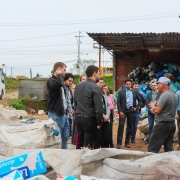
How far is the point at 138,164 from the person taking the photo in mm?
2746

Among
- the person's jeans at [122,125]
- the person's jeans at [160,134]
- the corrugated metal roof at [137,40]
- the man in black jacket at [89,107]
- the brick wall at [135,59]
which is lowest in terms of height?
the person's jeans at [122,125]

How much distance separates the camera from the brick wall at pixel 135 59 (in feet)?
61.3

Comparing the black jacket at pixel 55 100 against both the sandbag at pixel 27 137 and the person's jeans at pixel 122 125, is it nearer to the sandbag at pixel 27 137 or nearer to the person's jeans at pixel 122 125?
the sandbag at pixel 27 137

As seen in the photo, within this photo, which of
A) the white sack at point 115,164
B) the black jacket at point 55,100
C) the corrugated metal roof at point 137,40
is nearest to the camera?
the white sack at point 115,164

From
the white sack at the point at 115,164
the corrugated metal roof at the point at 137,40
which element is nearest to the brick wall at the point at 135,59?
the corrugated metal roof at the point at 137,40

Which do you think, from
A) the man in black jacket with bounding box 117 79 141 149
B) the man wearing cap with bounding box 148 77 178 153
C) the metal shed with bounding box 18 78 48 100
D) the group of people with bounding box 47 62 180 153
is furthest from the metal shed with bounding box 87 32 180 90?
the man wearing cap with bounding box 148 77 178 153

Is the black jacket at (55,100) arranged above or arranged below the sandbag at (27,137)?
above

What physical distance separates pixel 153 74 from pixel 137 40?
2.15 meters

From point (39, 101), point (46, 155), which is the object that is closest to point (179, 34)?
point (39, 101)

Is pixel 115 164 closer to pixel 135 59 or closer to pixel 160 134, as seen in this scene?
pixel 160 134

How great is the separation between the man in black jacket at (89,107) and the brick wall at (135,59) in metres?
14.4

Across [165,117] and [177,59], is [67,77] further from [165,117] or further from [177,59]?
[177,59]

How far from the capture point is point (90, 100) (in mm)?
4871

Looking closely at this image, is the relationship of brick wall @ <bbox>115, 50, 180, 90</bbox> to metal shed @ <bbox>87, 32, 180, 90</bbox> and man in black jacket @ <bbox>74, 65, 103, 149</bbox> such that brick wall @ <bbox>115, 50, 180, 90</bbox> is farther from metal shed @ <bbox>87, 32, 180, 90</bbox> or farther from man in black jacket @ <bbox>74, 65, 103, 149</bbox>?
man in black jacket @ <bbox>74, 65, 103, 149</bbox>
